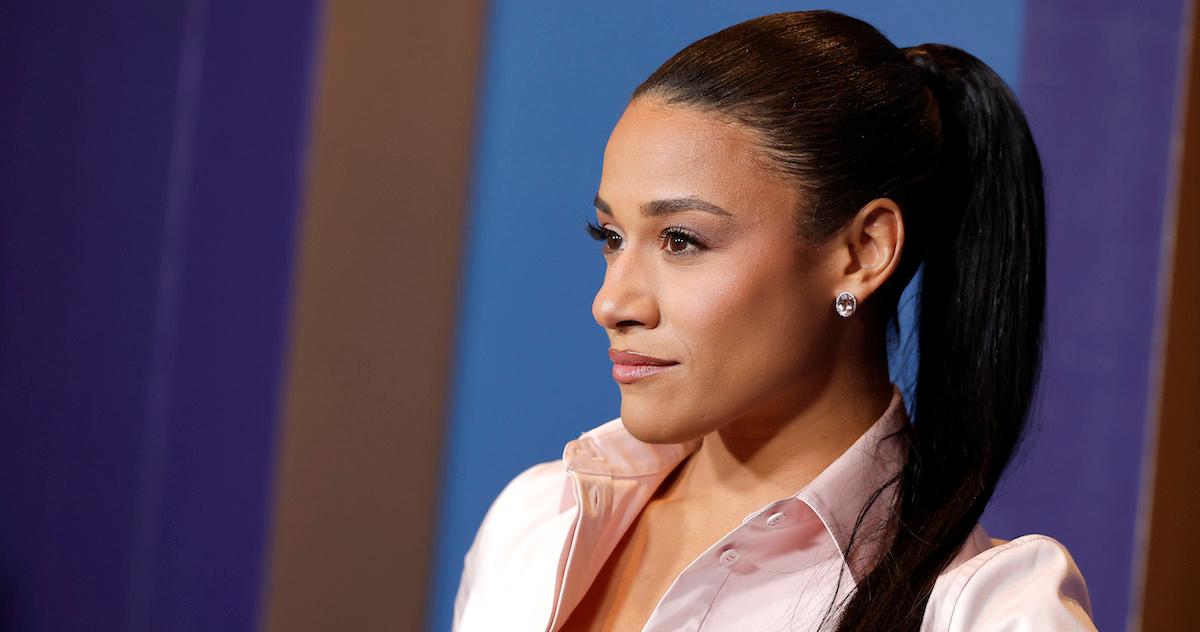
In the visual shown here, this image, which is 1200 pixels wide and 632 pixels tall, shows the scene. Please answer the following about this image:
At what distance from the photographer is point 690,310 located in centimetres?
134

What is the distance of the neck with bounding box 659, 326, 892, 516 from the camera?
56.8 inches

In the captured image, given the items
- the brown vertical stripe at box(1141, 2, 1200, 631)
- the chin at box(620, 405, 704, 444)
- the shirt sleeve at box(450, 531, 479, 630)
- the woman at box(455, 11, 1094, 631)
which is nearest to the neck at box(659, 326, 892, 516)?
the woman at box(455, 11, 1094, 631)

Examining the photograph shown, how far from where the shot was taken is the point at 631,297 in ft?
4.51

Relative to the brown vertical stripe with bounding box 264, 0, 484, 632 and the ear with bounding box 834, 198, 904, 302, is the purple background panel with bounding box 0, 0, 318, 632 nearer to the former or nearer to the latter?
the brown vertical stripe with bounding box 264, 0, 484, 632

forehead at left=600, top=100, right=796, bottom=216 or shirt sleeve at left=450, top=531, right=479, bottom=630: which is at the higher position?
forehead at left=600, top=100, right=796, bottom=216

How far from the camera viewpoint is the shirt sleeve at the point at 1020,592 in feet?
3.90

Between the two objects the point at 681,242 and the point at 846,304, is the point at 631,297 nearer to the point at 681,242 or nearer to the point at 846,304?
the point at 681,242

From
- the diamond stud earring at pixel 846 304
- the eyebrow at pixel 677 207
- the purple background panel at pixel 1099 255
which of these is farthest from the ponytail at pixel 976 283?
the purple background panel at pixel 1099 255

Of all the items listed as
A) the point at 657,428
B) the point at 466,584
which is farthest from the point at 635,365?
the point at 466,584

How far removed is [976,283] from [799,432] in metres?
0.27

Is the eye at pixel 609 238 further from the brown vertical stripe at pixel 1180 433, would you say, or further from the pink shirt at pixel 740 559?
the brown vertical stripe at pixel 1180 433

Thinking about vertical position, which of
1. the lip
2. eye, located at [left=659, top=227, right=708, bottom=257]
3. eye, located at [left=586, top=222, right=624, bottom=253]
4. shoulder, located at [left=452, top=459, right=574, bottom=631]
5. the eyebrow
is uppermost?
the eyebrow

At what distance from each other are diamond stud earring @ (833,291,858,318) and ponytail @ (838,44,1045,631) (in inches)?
6.3

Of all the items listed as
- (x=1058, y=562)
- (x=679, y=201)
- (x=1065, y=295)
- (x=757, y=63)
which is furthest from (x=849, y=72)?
(x=1065, y=295)
